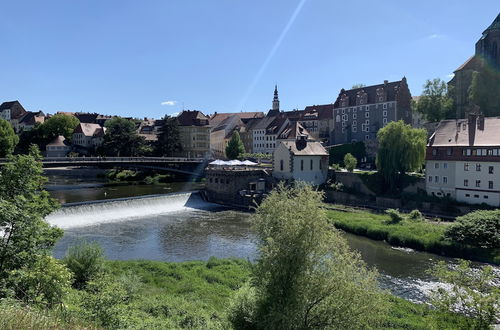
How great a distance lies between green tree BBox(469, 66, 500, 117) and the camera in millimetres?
53638

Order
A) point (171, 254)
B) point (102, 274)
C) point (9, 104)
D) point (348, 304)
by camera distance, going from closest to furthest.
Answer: point (348, 304) → point (102, 274) → point (171, 254) → point (9, 104)

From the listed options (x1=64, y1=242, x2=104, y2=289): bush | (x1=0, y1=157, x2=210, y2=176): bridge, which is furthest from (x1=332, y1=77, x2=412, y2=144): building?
(x1=64, y1=242, x2=104, y2=289): bush

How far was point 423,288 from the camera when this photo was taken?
2223 cm

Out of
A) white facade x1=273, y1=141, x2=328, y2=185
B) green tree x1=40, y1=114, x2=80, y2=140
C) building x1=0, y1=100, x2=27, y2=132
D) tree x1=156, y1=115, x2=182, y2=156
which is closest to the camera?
white facade x1=273, y1=141, x2=328, y2=185

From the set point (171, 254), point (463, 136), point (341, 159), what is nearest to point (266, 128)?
point (341, 159)

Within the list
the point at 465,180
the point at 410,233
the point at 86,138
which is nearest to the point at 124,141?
the point at 86,138

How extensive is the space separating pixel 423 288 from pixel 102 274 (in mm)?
16848

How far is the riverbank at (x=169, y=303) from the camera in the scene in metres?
11.1

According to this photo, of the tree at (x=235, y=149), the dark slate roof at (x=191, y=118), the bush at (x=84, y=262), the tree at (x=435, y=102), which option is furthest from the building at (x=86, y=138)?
the bush at (x=84, y=262)

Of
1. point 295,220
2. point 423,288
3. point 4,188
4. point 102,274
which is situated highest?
point 4,188

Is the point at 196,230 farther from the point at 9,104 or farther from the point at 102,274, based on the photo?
the point at 9,104

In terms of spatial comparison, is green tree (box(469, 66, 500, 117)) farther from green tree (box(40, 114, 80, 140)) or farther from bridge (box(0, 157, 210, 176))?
green tree (box(40, 114, 80, 140))

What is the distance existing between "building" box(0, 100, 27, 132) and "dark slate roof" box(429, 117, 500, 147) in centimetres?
12993

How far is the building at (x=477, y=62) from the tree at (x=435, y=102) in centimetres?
153
